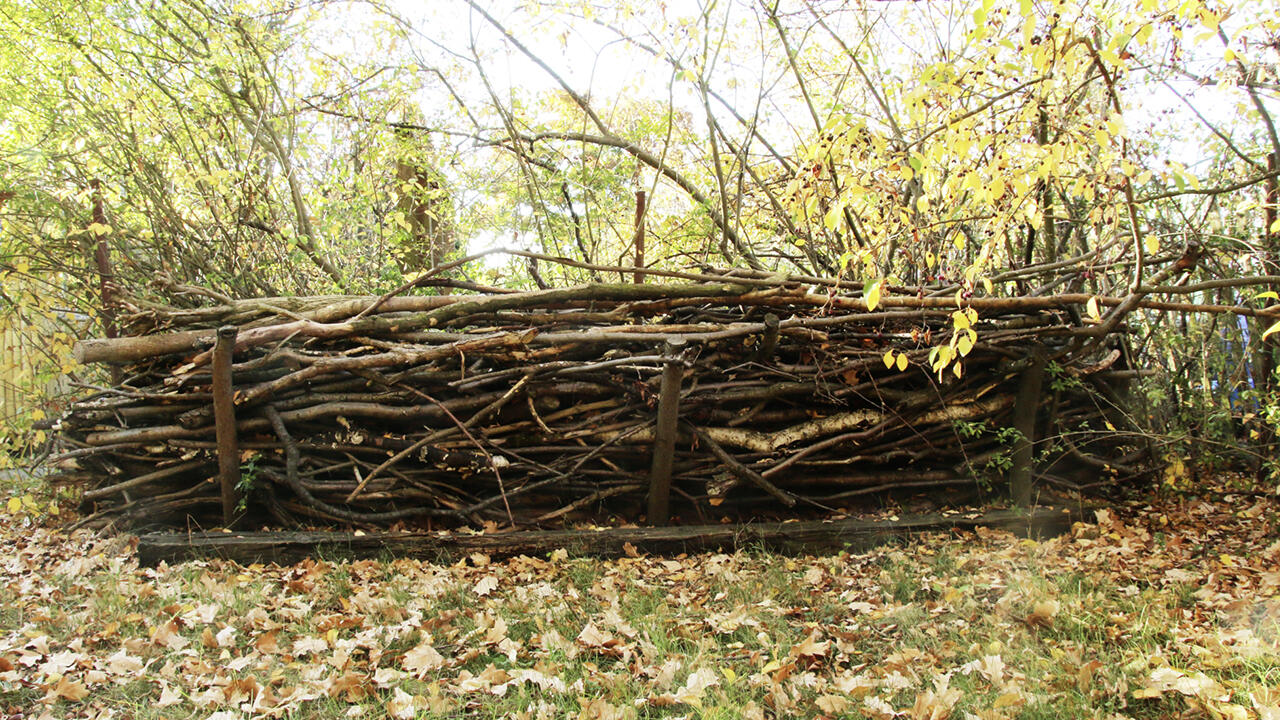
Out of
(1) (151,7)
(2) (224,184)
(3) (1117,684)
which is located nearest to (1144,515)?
(3) (1117,684)

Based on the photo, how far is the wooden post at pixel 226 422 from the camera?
155 inches

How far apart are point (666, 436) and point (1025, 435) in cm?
215

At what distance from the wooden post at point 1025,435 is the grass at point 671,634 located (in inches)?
21.6

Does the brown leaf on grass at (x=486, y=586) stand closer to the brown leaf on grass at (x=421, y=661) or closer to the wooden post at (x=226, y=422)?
the brown leaf on grass at (x=421, y=661)

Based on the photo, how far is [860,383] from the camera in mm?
4559

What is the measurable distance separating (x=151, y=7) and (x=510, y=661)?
5.84m

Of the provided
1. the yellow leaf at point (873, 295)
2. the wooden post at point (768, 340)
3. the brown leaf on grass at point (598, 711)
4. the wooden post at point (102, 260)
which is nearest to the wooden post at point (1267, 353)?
the wooden post at point (768, 340)

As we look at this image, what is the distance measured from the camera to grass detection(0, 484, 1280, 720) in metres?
2.39

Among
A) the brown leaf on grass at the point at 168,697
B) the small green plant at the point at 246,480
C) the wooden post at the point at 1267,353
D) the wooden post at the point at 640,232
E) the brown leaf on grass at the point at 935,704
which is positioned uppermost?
the wooden post at the point at 640,232

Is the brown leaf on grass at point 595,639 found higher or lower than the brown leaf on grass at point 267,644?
lower

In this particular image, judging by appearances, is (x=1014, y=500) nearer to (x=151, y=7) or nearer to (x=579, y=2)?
(x=579, y=2)

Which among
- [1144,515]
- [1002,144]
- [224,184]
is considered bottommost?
[1144,515]

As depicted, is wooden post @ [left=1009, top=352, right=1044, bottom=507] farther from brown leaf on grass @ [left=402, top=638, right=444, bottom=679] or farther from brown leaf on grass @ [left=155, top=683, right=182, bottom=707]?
brown leaf on grass @ [left=155, top=683, right=182, bottom=707]

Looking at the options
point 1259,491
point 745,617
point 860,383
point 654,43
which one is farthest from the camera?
point 654,43
